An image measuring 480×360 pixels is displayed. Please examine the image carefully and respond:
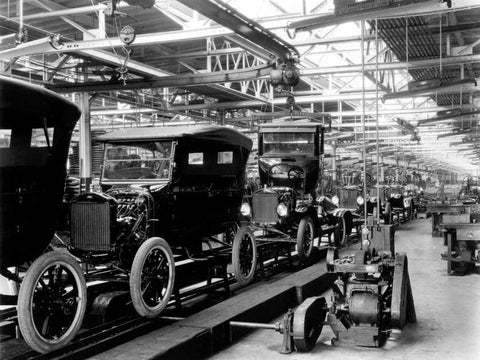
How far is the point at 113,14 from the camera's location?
6191mm

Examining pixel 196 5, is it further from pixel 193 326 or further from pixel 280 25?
pixel 193 326

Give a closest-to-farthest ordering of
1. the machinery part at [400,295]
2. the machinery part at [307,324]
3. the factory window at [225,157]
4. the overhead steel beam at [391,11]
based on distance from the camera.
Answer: the machinery part at [400,295] < the machinery part at [307,324] < the overhead steel beam at [391,11] < the factory window at [225,157]

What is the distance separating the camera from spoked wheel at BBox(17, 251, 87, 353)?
3982mm

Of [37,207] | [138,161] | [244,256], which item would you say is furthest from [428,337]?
[37,207]

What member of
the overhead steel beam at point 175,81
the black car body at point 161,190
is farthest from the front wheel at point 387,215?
the black car body at point 161,190

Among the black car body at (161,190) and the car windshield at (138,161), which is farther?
the car windshield at (138,161)

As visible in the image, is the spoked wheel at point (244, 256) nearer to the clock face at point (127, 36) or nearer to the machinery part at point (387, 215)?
the clock face at point (127, 36)

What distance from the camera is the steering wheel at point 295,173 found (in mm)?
10203

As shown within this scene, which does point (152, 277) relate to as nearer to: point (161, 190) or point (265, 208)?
point (161, 190)

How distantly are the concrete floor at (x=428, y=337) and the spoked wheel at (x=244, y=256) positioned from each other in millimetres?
1291

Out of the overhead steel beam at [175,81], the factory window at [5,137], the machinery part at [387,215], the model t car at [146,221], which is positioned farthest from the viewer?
the machinery part at [387,215]

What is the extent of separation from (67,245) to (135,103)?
10.2m

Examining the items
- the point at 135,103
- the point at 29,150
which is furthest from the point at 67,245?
the point at 135,103

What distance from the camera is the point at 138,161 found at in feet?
21.3
